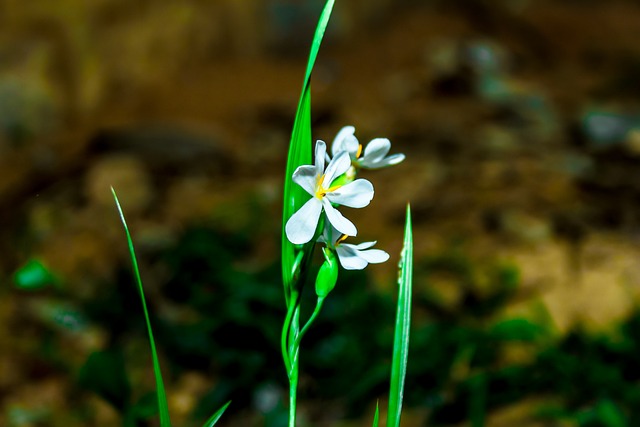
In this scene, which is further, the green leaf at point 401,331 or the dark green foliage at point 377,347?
the dark green foliage at point 377,347

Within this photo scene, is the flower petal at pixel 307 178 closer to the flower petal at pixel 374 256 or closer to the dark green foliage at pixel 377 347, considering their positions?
the flower petal at pixel 374 256

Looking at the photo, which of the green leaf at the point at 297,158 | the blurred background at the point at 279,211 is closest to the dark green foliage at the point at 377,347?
the blurred background at the point at 279,211

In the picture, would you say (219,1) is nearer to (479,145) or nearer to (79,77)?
(79,77)

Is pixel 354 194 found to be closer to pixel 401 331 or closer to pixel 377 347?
pixel 401 331

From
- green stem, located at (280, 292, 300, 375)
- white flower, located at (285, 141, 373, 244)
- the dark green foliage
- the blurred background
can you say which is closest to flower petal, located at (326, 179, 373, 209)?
white flower, located at (285, 141, 373, 244)

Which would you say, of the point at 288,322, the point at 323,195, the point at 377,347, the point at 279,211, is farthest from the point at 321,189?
the point at 279,211

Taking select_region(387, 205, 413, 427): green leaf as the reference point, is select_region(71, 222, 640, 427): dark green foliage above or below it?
below

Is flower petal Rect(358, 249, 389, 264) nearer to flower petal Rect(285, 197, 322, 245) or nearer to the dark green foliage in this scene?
flower petal Rect(285, 197, 322, 245)

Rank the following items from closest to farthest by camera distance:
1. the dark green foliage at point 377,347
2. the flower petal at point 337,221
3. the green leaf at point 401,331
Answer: the flower petal at point 337,221 < the green leaf at point 401,331 < the dark green foliage at point 377,347
